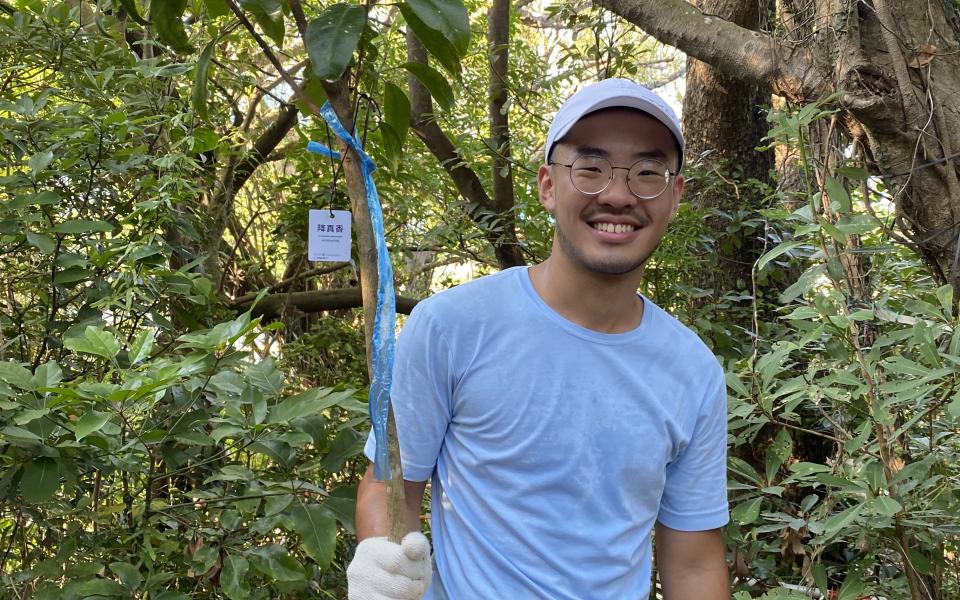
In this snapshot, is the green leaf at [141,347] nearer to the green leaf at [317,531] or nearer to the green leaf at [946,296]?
the green leaf at [317,531]

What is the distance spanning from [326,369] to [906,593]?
298 centimetres

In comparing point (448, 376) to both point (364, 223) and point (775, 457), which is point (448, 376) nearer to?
point (364, 223)

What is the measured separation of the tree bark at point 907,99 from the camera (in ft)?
8.07

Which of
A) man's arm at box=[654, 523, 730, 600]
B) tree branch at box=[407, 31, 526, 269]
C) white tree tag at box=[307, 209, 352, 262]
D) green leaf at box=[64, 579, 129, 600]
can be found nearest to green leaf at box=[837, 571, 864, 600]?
man's arm at box=[654, 523, 730, 600]

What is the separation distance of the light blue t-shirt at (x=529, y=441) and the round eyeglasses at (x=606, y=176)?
204mm

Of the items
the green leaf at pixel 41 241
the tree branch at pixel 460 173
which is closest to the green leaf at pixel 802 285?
the green leaf at pixel 41 241

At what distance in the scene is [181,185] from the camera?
2.54 meters

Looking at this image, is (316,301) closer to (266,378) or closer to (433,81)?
(266,378)

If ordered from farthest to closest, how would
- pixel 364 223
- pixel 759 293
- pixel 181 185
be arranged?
1. pixel 759 293
2. pixel 181 185
3. pixel 364 223

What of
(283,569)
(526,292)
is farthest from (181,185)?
(526,292)

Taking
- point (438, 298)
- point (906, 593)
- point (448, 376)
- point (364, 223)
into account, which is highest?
point (364, 223)

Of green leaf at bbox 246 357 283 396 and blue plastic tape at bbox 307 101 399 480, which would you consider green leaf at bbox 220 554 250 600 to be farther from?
blue plastic tape at bbox 307 101 399 480

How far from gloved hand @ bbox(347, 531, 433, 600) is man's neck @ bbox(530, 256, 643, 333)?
493 millimetres

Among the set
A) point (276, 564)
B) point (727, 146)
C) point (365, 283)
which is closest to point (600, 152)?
point (365, 283)
